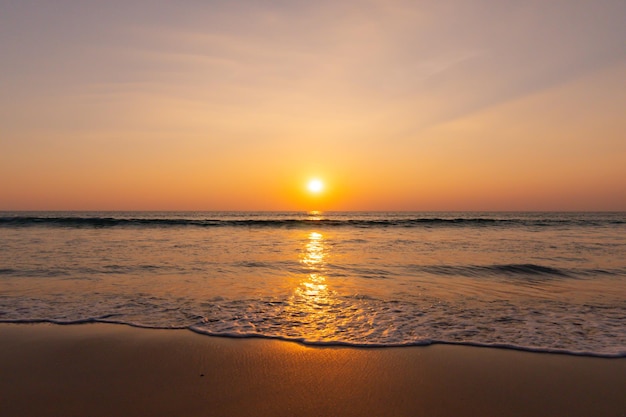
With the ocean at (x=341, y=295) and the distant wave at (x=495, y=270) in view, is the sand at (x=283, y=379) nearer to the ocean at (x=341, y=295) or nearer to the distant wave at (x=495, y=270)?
the ocean at (x=341, y=295)

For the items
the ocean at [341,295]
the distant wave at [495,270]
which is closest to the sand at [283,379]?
the ocean at [341,295]

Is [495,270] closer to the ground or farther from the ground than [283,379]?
farther from the ground

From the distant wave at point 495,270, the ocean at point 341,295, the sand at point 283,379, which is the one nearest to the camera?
the sand at point 283,379

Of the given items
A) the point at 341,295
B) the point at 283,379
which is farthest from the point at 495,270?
the point at 283,379

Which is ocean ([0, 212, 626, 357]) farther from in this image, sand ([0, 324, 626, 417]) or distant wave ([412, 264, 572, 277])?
sand ([0, 324, 626, 417])

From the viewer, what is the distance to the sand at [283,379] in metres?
4.06

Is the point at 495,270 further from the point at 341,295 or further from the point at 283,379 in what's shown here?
the point at 283,379

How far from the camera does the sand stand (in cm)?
406

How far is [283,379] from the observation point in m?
4.76

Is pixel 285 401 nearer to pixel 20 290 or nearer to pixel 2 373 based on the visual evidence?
pixel 2 373

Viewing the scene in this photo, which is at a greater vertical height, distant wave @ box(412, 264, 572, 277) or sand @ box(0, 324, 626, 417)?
distant wave @ box(412, 264, 572, 277)

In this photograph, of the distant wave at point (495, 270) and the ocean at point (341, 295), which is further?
the distant wave at point (495, 270)

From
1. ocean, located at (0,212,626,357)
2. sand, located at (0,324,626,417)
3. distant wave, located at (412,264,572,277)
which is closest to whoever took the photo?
sand, located at (0,324,626,417)

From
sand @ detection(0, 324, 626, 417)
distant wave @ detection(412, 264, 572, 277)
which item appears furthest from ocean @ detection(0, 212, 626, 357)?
sand @ detection(0, 324, 626, 417)
